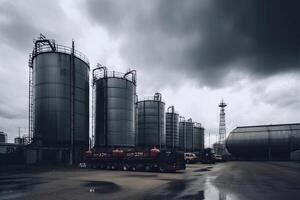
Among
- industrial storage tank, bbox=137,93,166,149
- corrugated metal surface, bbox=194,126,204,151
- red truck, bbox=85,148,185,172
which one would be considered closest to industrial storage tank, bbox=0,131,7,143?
industrial storage tank, bbox=137,93,166,149

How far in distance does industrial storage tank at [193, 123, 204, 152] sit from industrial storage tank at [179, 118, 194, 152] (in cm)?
422

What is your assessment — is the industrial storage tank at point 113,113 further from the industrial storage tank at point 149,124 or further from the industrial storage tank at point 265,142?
the industrial storage tank at point 265,142

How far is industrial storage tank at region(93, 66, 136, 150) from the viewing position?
44438 mm

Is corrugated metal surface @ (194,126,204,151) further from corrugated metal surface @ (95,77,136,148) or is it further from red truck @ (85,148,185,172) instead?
red truck @ (85,148,185,172)

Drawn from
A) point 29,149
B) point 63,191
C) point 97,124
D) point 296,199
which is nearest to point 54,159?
point 29,149

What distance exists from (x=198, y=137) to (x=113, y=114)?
59372mm

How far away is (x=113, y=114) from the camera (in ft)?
147

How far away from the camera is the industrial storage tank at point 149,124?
59.4 m

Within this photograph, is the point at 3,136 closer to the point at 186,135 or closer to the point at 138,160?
the point at 186,135

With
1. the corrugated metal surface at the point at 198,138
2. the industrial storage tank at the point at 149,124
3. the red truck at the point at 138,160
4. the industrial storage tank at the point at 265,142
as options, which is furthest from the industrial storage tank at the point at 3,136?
the industrial storage tank at the point at 265,142

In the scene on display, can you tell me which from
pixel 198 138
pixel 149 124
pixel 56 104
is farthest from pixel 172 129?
pixel 56 104

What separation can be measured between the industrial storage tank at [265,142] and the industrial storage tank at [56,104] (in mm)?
40653

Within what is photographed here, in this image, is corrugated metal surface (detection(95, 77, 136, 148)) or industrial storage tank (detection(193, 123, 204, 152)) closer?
corrugated metal surface (detection(95, 77, 136, 148))

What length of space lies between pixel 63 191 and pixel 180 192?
639 centimetres
